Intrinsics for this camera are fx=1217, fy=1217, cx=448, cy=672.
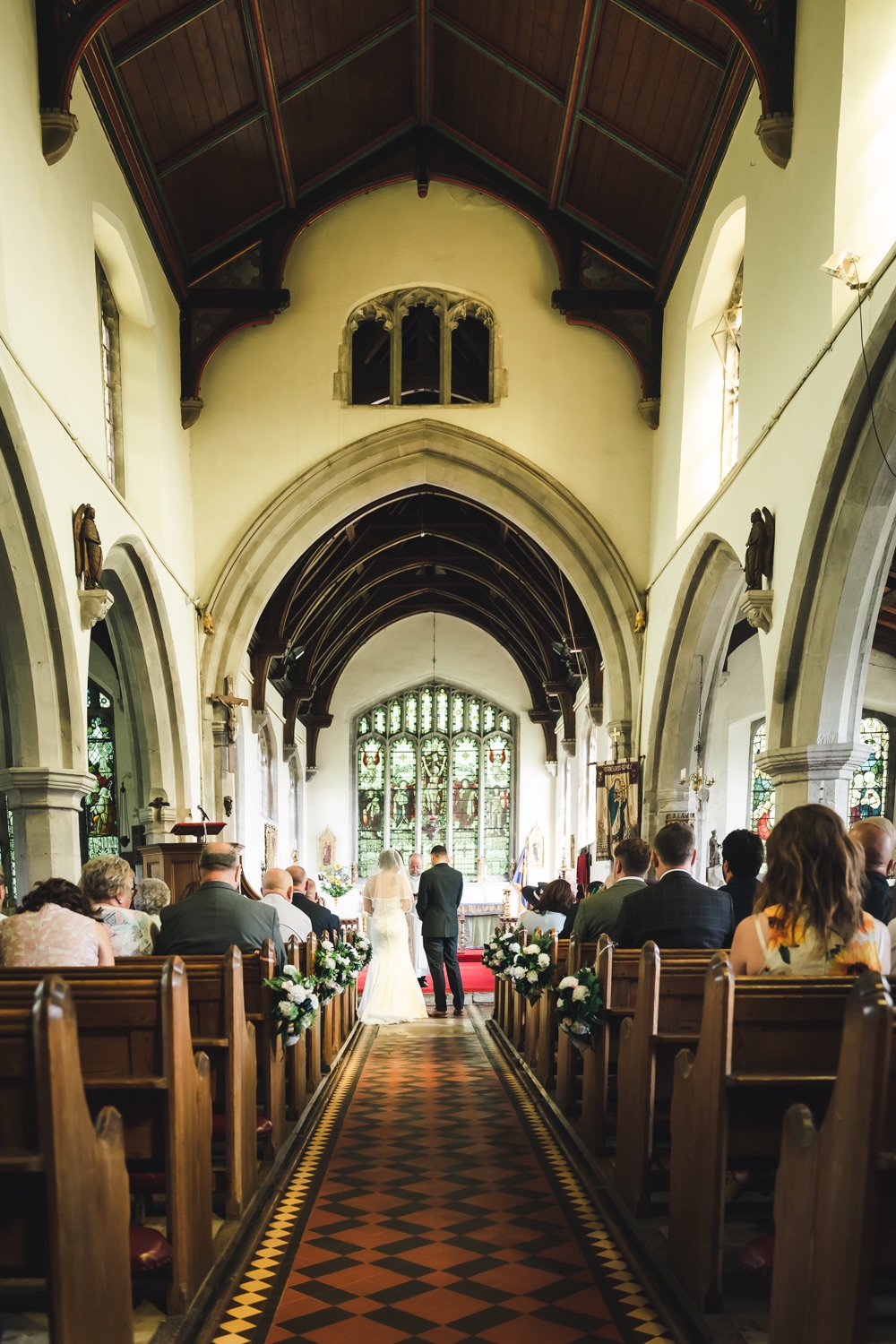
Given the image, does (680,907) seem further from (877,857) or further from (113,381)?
(113,381)

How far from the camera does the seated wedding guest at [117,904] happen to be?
4.54 metres

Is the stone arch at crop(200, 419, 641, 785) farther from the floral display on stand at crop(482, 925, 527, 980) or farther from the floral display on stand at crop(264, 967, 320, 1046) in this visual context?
the floral display on stand at crop(264, 967, 320, 1046)

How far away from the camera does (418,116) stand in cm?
1102

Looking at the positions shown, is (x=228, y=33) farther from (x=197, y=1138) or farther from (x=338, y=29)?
(x=197, y=1138)

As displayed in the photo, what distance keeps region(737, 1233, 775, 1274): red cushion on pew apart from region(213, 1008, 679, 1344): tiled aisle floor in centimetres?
26

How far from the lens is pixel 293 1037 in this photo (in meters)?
4.61

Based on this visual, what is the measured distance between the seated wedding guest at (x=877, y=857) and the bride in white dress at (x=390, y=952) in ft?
18.7

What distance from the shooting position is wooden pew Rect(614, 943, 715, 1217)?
11.9 feet

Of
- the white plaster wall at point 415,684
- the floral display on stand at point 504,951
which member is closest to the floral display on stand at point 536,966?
the floral display on stand at point 504,951

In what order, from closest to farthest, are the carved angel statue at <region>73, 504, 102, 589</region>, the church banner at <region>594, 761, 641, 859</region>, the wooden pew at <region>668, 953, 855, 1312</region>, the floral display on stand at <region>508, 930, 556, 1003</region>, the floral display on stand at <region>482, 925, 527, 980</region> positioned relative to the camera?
the wooden pew at <region>668, 953, 855, 1312</region> < the floral display on stand at <region>508, 930, 556, 1003</region> < the floral display on stand at <region>482, 925, 527, 980</region> < the carved angel statue at <region>73, 504, 102, 589</region> < the church banner at <region>594, 761, 641, 859</region>

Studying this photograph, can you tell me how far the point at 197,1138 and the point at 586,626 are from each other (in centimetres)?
1131

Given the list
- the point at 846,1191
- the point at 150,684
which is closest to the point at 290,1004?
the point at 846,1191

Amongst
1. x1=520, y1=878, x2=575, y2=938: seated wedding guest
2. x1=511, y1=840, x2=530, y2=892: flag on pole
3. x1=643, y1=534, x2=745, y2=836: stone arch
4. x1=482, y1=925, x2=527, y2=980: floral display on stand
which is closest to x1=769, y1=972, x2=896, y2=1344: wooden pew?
x1=482, y1=925, x2=527, y2=980: floral display on stand

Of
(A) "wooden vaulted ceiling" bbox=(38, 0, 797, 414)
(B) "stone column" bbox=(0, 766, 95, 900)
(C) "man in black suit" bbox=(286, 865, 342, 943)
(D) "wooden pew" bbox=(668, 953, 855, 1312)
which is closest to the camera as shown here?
(D) "wooden pew" bbox=(668, 953, 855, 1312)
